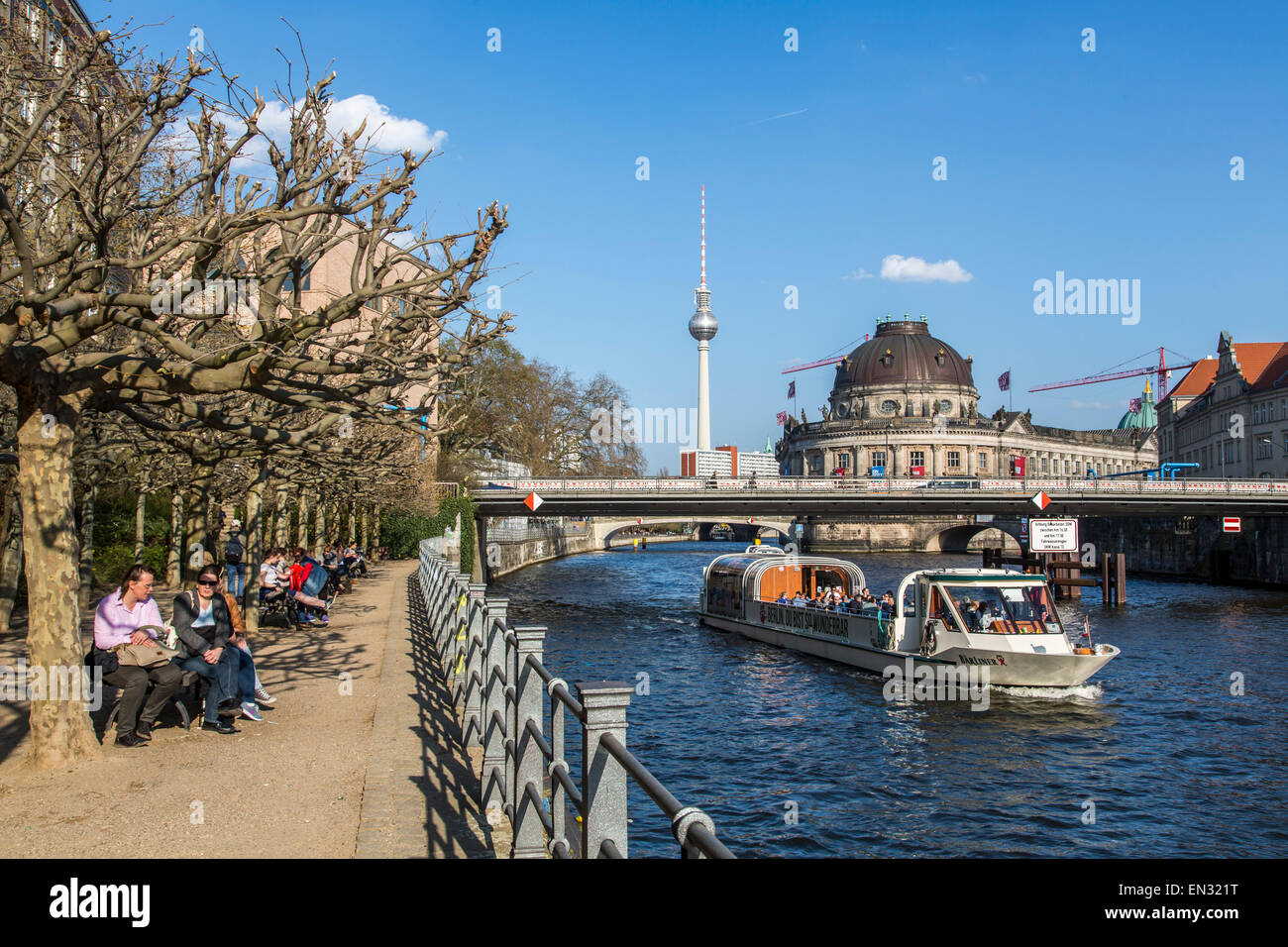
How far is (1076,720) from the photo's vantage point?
78.8 ft

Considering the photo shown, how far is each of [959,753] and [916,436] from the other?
4683 inches

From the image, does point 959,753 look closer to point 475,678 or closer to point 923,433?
point 475,678

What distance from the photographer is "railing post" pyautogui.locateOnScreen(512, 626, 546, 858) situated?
7.60 m

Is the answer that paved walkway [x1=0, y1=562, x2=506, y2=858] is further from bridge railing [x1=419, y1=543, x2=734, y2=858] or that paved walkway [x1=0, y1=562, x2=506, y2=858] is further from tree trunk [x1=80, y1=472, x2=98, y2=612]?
tree trunk [x1=80, y1=472, x2=98, y2=612]

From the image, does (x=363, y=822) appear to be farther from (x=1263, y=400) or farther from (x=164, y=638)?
(x=1263, y=400)

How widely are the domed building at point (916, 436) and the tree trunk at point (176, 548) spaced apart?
96.8 metres

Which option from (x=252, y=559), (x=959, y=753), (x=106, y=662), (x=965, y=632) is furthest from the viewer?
(x=965, y=632)

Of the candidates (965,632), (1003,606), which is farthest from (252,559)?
(1003,606)

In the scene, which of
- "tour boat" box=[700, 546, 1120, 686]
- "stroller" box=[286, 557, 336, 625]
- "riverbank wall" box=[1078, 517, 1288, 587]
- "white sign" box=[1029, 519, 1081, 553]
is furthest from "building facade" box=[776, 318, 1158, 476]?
"stroller" box=[286, 557, 336, 625]

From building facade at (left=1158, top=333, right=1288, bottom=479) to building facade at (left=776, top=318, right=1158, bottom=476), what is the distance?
1092 inches

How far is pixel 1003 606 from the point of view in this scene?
2773 centimetres

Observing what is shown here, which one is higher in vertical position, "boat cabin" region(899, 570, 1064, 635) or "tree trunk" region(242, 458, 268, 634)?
"tree trunk" region(242, 458, 268, 634)

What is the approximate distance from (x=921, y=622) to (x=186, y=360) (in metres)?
22.0

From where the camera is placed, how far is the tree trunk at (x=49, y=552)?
9.83 m
